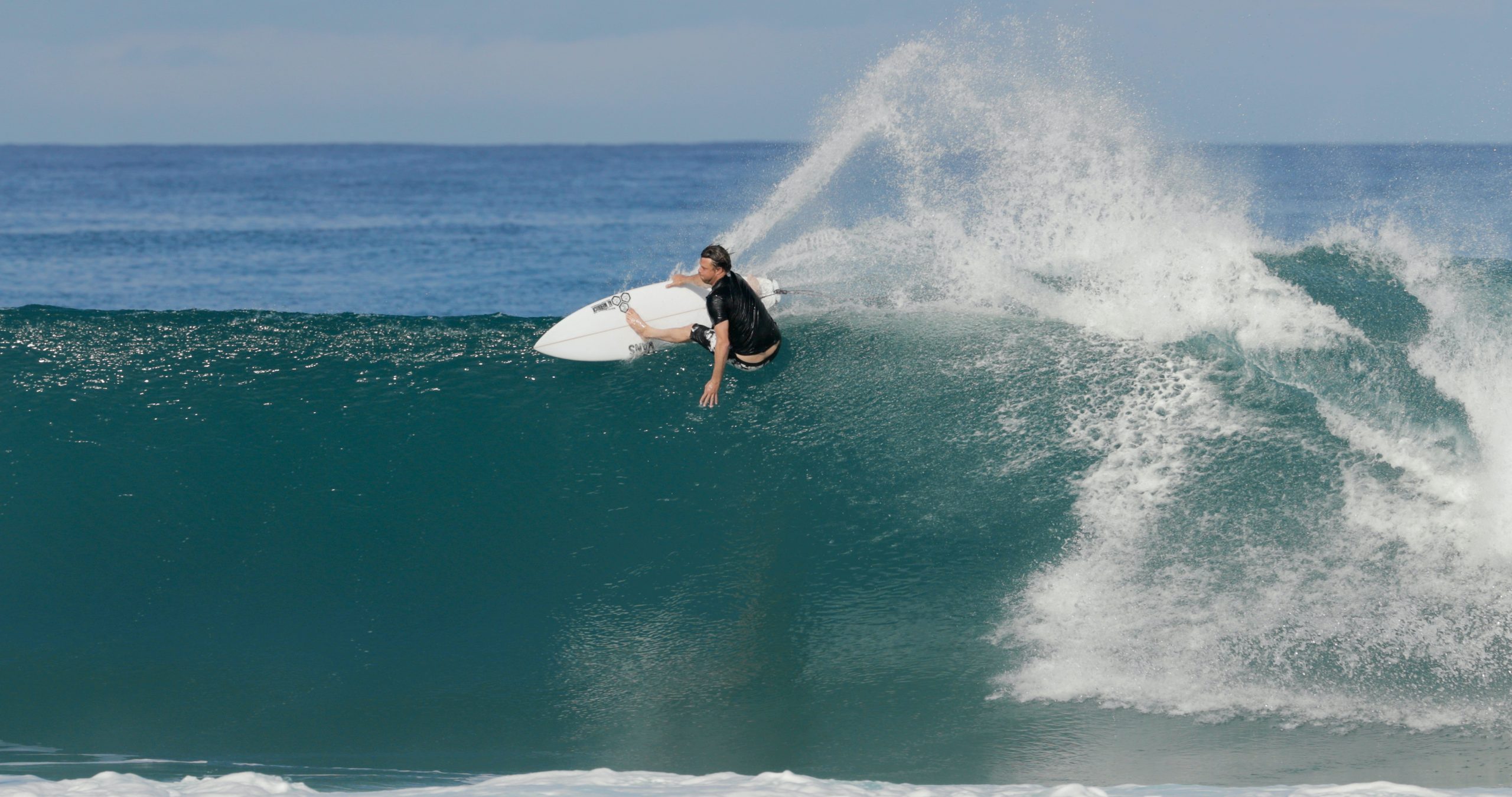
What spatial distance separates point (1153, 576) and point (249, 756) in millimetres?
4560

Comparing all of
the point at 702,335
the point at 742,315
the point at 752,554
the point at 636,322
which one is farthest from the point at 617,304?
the point at 752,554

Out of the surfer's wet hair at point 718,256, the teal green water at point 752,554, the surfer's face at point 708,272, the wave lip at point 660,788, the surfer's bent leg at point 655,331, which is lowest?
the wave lip at point 660,788

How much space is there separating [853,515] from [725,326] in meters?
1.37

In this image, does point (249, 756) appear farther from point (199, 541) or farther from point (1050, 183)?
point (1050, 183)

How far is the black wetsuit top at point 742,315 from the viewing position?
6793 mm

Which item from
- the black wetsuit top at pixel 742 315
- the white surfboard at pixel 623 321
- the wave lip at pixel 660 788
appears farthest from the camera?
the white surfboard at pixel 623 321

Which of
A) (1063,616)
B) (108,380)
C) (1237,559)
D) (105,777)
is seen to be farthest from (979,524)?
(108,380)

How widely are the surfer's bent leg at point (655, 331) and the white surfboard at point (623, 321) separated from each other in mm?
68

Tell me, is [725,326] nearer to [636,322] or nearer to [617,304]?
[636,322]

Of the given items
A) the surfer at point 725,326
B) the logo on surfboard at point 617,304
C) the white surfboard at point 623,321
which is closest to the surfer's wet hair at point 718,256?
the surfer at point 725,326

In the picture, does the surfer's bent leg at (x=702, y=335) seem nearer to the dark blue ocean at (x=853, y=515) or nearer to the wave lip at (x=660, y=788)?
the dark blue ocean at (x=853, y=515)

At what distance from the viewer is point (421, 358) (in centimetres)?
809

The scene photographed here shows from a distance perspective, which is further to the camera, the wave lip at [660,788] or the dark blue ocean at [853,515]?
the dark blue ocean at [853,515]

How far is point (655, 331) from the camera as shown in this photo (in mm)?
7340
